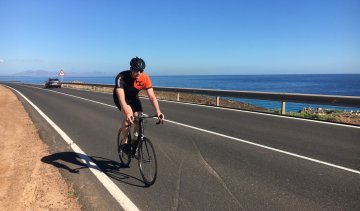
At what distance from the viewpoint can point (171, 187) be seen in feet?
18.5

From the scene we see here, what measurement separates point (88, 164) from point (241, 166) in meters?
2.82

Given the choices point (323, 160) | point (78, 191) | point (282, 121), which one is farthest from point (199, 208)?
point (282, 121)

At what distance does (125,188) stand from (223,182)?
1.48 metres

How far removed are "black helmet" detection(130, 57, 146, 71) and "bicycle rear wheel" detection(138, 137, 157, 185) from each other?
3.64 ft

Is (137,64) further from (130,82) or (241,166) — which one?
(241,166)

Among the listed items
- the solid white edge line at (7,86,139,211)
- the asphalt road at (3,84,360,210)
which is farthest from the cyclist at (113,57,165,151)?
the asphalt road at (3,84,360,210)

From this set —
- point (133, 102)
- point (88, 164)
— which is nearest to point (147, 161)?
point (133, 102)

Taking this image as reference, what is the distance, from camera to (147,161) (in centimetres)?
593

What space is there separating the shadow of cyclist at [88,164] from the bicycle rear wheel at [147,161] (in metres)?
0.13

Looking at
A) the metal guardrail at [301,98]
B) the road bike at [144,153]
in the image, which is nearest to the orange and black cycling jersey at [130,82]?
the road bike at [144,153]

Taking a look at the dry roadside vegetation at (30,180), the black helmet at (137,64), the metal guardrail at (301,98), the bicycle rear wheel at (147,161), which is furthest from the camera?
the metal guardrail at (301,98)

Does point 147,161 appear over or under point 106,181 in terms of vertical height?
over

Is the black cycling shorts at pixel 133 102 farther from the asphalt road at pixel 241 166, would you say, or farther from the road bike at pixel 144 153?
the asphalt road at pixel 241 166

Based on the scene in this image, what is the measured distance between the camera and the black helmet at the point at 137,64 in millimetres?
5684
